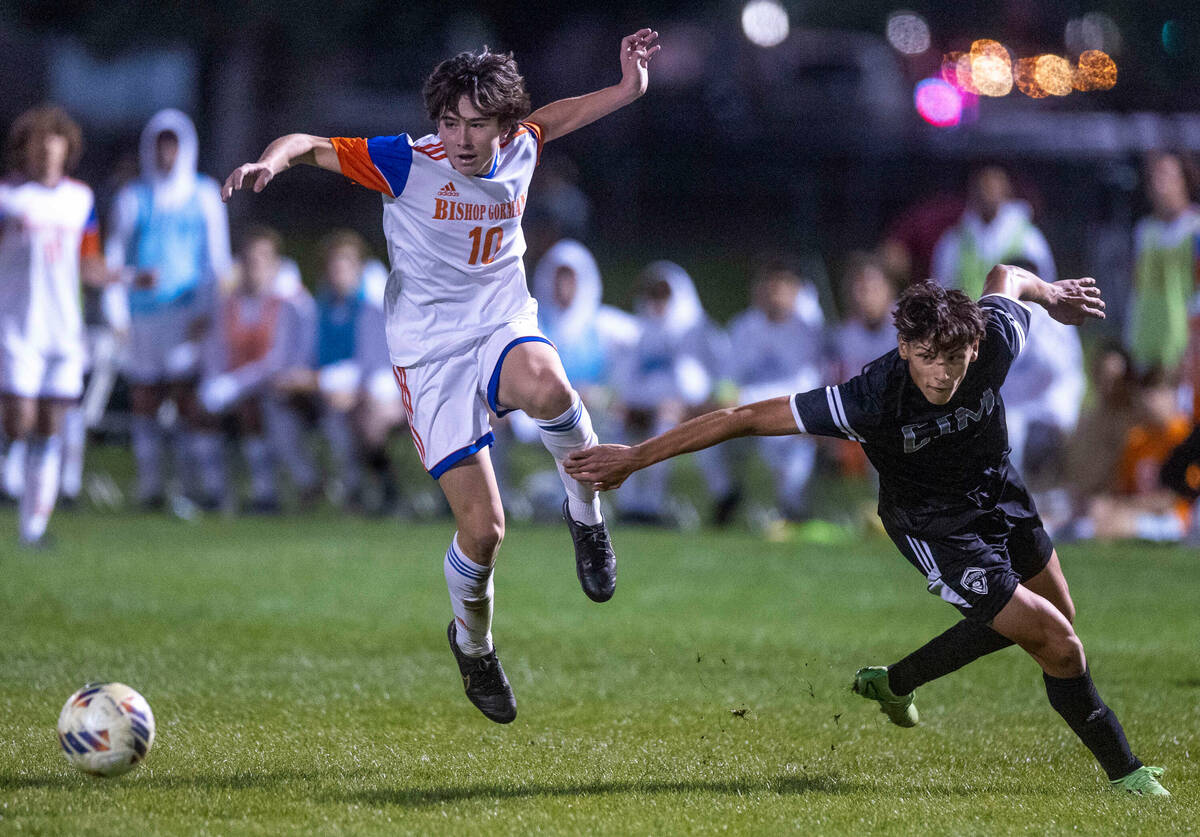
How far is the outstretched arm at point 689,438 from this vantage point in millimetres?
5117

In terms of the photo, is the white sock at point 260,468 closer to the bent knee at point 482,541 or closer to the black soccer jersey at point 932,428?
the bent knee at point 482,541

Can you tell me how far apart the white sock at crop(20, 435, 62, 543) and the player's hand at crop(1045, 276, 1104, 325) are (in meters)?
7.38

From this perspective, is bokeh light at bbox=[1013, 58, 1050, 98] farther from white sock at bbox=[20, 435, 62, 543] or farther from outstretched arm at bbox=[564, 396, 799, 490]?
outstretched arm at bbox=[564, 396, 799, 490]

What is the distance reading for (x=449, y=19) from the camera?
2072cm

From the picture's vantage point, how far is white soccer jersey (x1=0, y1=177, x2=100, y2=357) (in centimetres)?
1070

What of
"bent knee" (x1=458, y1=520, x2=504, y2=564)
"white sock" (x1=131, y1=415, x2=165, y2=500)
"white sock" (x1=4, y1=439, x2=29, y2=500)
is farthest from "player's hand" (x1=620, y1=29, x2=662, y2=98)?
"white sock" (x1=4, y1=439, x2=29, y2=500)

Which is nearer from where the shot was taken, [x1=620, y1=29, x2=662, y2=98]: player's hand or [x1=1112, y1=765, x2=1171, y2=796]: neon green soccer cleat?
[x1=1112, y1=765, x2=1171, y2=796]: neon green soccer cleat

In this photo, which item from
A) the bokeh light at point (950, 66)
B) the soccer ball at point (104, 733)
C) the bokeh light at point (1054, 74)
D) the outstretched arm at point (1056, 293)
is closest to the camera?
the soccer ball at point (104, 733)

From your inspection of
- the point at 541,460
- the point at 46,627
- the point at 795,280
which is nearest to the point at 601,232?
the point at 541,460

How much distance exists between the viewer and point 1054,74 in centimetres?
2544

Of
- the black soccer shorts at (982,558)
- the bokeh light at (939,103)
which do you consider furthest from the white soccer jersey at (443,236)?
the bokeh light at (939,103)

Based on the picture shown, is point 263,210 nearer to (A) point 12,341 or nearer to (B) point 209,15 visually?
(B) point 209,15

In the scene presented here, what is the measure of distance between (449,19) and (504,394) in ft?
51.8

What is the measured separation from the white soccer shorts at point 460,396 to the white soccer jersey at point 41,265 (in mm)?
5636
